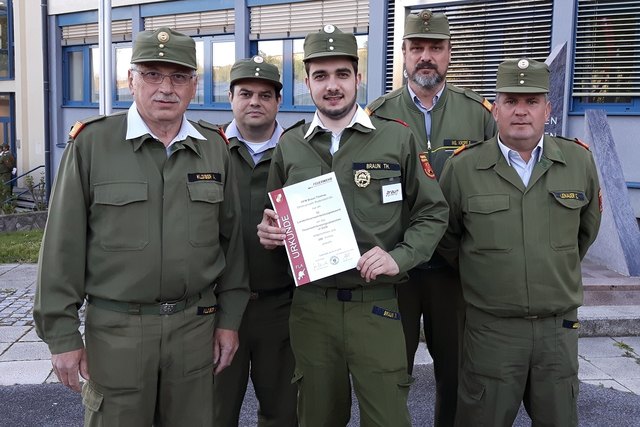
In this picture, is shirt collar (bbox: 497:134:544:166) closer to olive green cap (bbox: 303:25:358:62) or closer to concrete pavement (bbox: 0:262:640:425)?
olive green cap (bbox: 303:25:358:62)

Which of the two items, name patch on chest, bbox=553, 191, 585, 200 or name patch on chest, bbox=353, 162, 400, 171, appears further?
name patch on chest, bbox=553, 191, 585, 200

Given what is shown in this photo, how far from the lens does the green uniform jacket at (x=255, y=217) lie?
11.9 ft

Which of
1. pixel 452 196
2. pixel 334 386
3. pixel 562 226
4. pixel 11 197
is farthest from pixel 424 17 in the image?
pixel 11 197

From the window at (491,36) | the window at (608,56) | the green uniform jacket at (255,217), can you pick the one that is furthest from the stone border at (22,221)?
the green uniform jacket at (255,217)

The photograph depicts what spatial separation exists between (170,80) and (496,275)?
70.2 inches

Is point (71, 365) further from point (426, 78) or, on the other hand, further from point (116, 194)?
point (426, 78)

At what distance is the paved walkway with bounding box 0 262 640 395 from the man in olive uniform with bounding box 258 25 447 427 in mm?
2481

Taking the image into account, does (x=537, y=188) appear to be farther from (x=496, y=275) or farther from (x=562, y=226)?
(x=496, y=275)

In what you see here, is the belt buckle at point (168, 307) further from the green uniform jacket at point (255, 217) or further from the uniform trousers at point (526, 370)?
the uniform trousers at point (526, 370)

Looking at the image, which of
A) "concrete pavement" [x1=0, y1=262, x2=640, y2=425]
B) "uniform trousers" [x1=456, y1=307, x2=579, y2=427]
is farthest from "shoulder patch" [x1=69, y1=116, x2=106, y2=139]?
"concrete pavement" [x1=0, y1=262, x2=640, y2=425]

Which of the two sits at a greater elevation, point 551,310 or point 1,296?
point 551,310

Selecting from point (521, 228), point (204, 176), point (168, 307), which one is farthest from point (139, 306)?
point (521, 228)

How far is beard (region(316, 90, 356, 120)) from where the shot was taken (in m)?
3.20

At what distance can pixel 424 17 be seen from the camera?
3861 mm
